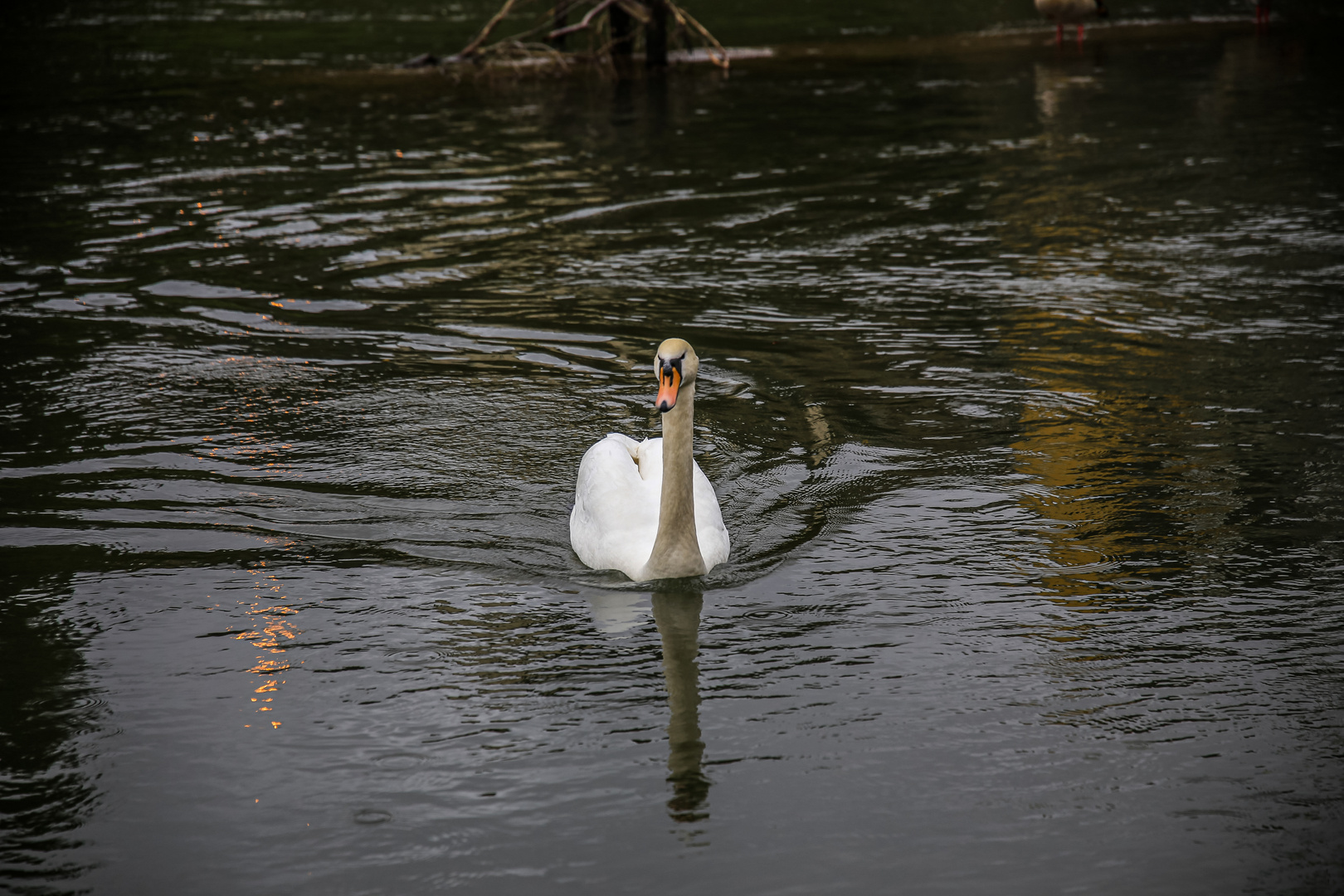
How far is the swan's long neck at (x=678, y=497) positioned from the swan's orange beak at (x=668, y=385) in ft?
0.56

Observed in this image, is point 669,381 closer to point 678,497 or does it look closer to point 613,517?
point 678,497

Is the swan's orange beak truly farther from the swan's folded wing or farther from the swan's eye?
the swan's folded wing

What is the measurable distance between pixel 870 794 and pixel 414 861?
172 cm

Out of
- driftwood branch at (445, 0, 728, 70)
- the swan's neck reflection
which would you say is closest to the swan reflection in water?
the swan's neck reflection

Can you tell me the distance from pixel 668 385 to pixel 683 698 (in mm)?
1533

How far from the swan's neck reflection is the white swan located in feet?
0.82

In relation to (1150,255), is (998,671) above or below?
below

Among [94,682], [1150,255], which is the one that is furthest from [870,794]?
[1150,255]

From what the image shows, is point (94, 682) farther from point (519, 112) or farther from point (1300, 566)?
point (519, 112)

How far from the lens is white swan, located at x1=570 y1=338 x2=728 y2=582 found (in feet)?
22.0

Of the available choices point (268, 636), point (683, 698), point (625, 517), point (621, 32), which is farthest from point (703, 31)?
point (683, 698)

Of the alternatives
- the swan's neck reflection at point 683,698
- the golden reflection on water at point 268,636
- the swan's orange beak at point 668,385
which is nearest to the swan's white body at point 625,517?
the swan's neck reflection at point 683,698

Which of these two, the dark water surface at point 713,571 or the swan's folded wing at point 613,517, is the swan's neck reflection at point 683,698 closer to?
the dark water surface at point 713,571

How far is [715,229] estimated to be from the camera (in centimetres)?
1469
